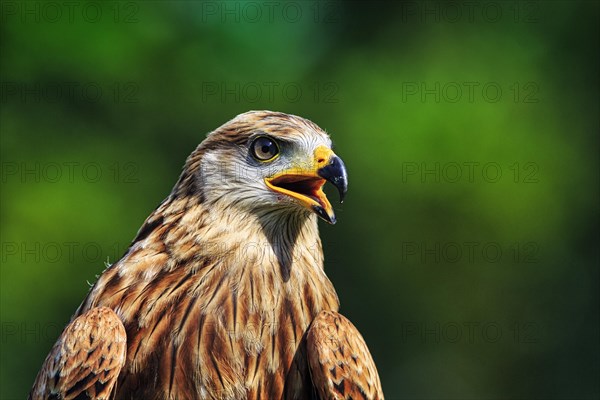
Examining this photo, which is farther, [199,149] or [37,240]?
[37,240]

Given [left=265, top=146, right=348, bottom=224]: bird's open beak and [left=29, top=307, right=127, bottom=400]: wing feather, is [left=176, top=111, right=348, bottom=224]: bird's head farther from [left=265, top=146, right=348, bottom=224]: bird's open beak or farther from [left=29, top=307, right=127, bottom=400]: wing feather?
[left=29, top=307, right=127, bottom=400]: wing feather

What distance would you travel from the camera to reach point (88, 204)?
11781 millimetres

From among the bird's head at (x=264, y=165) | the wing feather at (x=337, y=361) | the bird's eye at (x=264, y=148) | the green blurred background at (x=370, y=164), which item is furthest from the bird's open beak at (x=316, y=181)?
the green blurred background at (x=370, y=164)

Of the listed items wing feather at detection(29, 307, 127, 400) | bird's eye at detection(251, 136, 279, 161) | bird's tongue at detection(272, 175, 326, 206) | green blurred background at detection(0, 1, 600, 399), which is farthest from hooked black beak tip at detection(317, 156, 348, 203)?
green blurred background at detection(0, 1, 600, 399)

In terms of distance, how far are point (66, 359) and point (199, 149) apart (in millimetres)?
1337

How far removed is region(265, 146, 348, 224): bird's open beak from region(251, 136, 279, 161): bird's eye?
110mm

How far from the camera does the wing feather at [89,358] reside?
15.8 feet

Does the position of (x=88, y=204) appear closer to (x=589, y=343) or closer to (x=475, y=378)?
(x=475, y=378)

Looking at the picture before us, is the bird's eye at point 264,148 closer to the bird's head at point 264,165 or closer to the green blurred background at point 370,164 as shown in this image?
the bird's head at point 264,165

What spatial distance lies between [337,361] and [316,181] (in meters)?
0.98

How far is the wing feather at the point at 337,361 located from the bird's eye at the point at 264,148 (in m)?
0.88

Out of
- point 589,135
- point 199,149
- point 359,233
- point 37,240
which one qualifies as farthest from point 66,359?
point 589,135

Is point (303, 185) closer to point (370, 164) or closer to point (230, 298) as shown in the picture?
point (230, 298)

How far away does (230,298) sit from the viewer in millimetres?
5094
